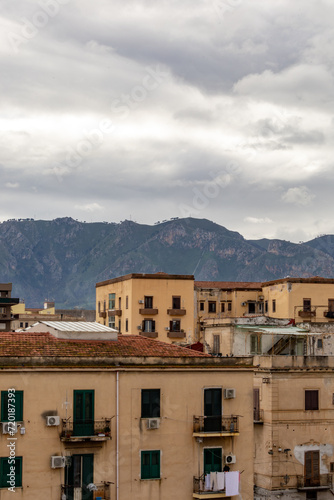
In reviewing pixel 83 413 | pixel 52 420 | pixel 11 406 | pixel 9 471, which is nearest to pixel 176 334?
pixel 83 413

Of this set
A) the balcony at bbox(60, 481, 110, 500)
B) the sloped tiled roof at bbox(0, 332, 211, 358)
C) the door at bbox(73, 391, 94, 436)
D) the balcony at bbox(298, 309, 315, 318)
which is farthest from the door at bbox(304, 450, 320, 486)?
the balcony at bbox(298, 309, 315, 318)

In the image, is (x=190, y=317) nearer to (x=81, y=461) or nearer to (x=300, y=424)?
(x=300, y=424)

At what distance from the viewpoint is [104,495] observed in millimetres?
35125

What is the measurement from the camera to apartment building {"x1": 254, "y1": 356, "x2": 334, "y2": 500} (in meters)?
50.4

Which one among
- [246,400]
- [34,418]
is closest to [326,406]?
[246,400]

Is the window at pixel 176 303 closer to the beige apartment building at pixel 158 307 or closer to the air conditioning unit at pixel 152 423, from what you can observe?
the beige apartment building at pixel 158 307

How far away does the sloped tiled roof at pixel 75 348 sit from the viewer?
35.8 metres

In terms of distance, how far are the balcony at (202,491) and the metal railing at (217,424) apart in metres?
2.16

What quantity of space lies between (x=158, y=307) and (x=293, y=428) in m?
40.3

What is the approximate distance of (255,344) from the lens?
56.2 m

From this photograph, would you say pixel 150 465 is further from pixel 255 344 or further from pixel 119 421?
pixel 255 344

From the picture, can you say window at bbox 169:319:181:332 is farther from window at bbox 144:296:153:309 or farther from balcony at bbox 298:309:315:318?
balcony at bbox 298:309:315:318

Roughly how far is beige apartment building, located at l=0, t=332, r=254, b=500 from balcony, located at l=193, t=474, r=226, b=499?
57 mm

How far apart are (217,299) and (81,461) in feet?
211
